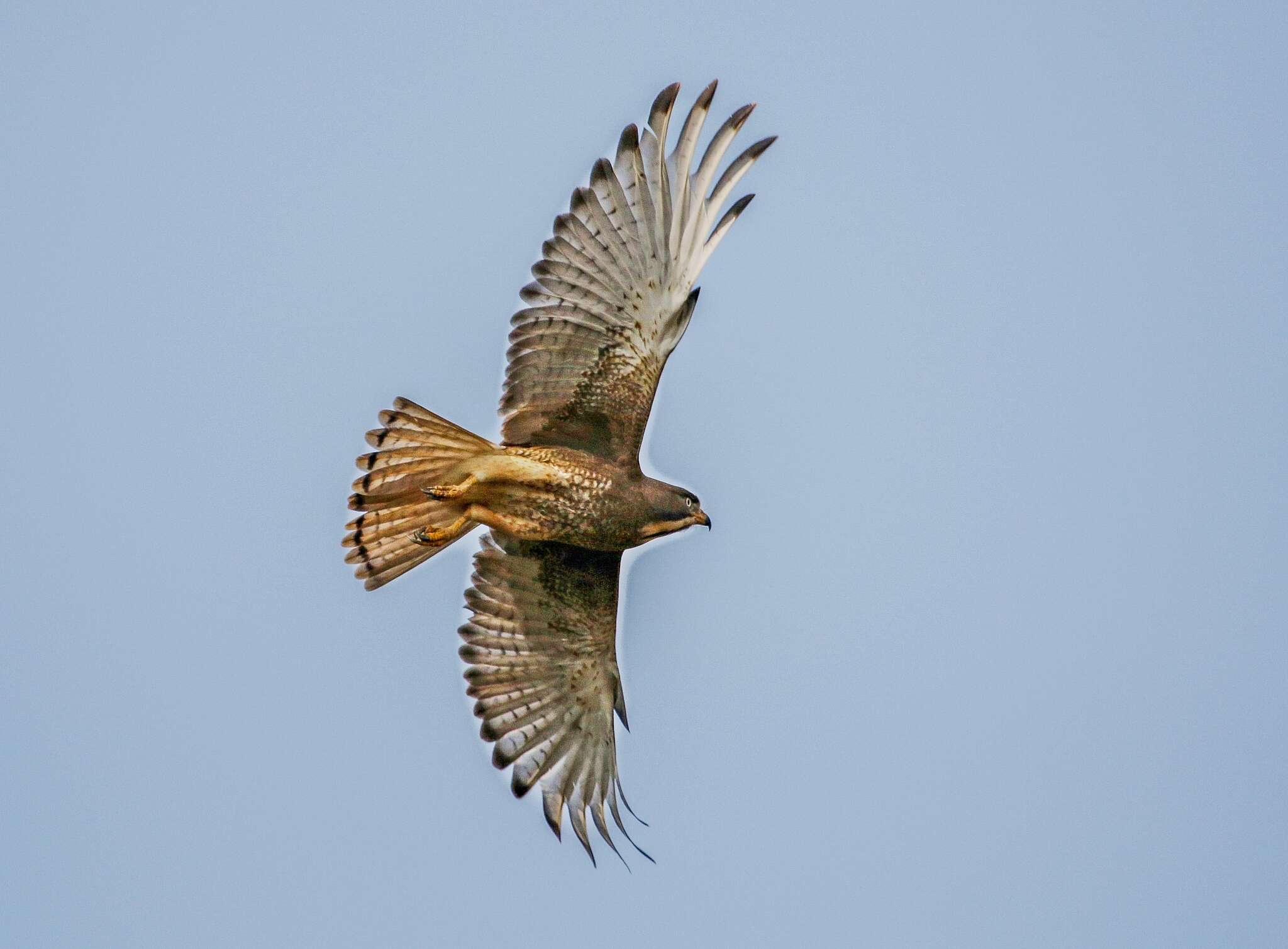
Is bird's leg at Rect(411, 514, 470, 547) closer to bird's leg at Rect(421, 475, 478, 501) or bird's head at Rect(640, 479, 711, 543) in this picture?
bird's leg at Rect(421, 475, 478, 501)

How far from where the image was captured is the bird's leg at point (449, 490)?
9.99m

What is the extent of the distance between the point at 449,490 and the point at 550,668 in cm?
156

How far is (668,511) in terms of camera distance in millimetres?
10320

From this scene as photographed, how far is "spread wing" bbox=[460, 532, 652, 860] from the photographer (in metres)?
10.8

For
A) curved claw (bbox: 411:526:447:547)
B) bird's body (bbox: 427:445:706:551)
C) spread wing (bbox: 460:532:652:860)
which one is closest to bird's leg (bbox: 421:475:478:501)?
bird's body (bbox: 427:445:706:551)

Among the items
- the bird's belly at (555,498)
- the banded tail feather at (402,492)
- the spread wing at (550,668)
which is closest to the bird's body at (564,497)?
the bird's belly at (555,498)

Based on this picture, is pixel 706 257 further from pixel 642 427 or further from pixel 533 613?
pixel 533 613

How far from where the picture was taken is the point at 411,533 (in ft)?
33.7

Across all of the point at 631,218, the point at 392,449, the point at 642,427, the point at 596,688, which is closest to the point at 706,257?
the point at 631,218

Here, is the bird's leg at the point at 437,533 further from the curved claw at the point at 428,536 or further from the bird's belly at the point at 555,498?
the bird's belly at the point at 555,498

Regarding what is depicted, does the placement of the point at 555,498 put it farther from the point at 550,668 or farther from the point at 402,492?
the point at 550,668

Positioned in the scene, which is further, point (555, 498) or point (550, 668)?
point (550, 668)

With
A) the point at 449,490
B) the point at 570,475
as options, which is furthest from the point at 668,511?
the point at 449,490

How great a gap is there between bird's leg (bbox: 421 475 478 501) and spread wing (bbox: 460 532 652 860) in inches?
33.6
